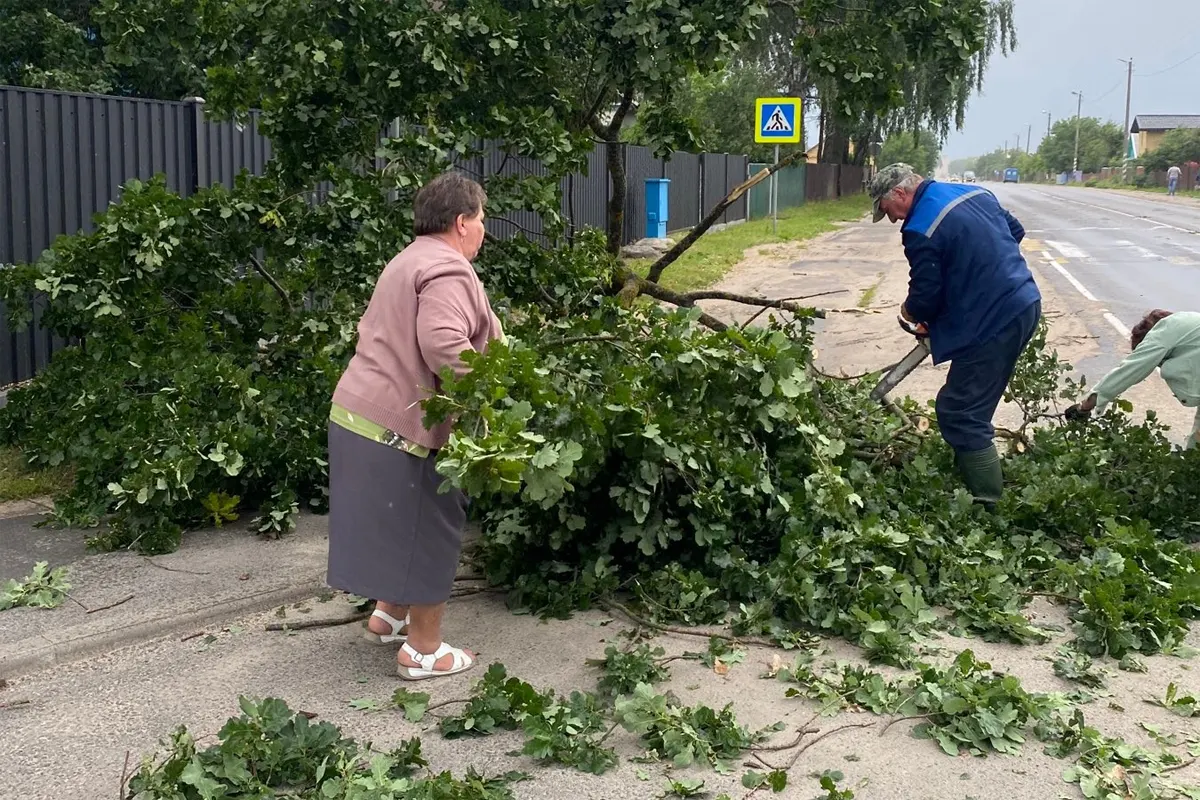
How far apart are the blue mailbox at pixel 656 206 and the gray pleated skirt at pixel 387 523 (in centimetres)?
1979

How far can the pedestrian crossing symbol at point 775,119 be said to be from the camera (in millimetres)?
22375

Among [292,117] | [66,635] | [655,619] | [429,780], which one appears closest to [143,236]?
[292,117]

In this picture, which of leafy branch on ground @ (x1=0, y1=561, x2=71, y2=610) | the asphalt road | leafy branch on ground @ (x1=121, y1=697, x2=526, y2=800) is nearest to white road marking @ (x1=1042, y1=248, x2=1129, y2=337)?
the asphalt road

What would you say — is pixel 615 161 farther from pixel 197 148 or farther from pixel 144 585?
pixel 144 585

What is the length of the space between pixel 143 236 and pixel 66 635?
2409mm

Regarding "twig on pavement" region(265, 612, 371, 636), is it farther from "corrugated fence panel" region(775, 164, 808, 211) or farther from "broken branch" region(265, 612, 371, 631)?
"corrugated fence panel" region(775, 164, 808, 211)

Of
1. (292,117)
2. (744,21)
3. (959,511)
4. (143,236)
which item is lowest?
(959,511)

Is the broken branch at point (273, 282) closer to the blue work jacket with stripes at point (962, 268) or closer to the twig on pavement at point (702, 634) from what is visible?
the twig on pavement at point (702, 634)

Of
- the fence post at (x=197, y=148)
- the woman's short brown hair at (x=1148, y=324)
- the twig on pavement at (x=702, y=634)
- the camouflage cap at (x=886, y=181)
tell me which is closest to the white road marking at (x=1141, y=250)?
the woman's short brown hair at (x=1148, y=324)

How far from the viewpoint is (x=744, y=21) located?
6477 millimetres

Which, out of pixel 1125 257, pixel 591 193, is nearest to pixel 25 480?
pixel 591 193

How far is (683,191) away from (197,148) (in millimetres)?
19570

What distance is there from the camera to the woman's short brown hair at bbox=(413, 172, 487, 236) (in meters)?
4.12

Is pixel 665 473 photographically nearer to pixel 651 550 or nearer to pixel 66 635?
pixel 651 550
